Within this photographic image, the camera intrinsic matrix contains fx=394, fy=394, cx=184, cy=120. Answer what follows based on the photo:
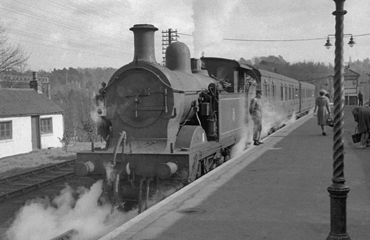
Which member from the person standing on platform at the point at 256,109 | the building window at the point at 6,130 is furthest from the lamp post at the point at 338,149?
Answer: the building window at the point at 6,130

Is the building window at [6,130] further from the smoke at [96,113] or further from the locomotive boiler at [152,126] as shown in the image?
the locomotive boiler at [152,126]

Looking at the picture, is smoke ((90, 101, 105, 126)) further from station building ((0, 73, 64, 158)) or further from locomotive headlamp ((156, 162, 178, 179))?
station building ((0, 73, 64, 158))

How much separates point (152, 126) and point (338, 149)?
4607 millimetres

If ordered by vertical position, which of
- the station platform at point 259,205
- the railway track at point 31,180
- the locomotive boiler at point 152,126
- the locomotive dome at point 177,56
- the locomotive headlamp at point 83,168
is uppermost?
the locomotive dome at point 177,56

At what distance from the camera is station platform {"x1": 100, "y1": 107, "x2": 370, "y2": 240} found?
15.1ft

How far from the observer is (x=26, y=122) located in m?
23.2

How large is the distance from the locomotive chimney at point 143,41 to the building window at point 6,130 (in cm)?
1617

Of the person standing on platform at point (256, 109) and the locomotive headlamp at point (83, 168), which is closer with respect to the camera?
the locomotive headlamp at point (83, 168)

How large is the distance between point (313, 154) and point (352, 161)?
1134mm

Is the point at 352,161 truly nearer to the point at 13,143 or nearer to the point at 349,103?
the point at 13,143

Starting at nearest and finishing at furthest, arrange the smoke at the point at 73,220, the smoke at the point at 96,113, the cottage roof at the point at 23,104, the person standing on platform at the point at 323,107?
the smoke at the point at 73,220 < the smoke at the point at 96,113 < the person standing on platform at the point at 323,107 < the cottage roof at the point at 23,104

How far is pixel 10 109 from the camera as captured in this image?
2244 centimetres

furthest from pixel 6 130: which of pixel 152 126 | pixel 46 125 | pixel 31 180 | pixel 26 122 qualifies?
pixel 152 126

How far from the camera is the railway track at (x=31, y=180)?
1107 centimetres
